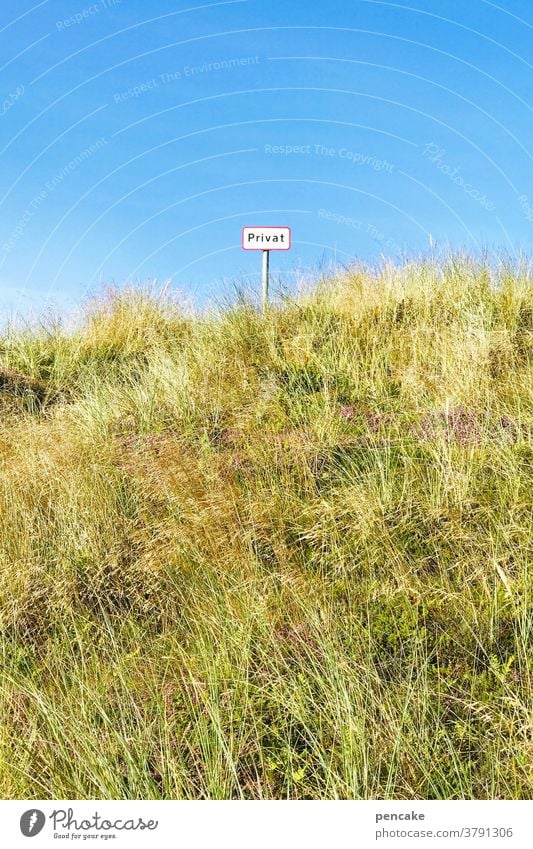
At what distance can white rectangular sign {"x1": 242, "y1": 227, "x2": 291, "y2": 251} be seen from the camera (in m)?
9.29

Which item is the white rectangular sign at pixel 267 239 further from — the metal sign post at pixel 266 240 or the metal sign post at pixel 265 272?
the metal sign post at pixel 265 272

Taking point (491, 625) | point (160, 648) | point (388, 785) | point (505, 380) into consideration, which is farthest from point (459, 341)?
point (388, 785)

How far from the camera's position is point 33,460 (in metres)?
4.96

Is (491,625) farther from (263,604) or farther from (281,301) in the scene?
(281,301)

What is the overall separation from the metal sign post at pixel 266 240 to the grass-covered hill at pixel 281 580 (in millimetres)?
3100

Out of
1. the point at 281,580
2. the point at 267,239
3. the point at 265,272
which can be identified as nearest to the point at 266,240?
the point at 267,239

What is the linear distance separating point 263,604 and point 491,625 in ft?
3.35

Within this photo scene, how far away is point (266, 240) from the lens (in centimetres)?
933
